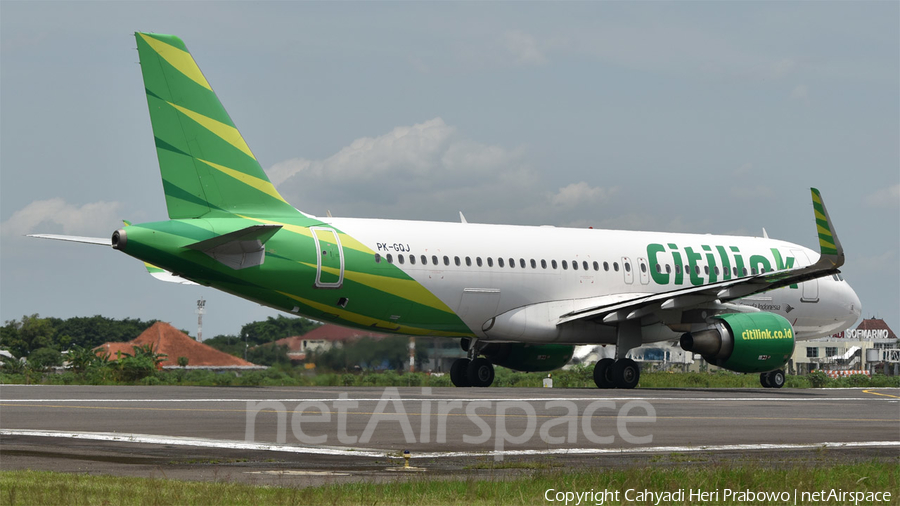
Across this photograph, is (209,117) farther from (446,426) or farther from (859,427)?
(859,427)

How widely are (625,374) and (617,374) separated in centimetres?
22

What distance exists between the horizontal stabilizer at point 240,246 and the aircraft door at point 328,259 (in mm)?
1335

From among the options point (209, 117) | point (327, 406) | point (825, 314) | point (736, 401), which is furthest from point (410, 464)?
point (825, 314)

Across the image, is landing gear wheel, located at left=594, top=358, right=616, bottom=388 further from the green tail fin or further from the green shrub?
the green shrub

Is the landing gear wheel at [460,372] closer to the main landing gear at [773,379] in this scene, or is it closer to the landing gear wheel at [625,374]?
the landing gear wheel at [625,374]

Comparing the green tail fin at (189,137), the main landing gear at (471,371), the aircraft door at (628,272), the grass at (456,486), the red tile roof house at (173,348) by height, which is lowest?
the grass at (456,486)

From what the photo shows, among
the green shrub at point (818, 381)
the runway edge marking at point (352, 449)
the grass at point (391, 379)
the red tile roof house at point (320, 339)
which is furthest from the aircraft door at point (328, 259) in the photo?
the green shrub at point (818, 381)

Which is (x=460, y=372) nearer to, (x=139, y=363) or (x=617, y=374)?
(x=617, y=374)

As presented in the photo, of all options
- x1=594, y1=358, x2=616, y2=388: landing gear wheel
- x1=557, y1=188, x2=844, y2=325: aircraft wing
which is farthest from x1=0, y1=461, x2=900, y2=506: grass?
x1=594, y1=358, x2=616, y2=388: landing gear wheel

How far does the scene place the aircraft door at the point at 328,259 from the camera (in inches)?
1024

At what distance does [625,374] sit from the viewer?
29.6 meters

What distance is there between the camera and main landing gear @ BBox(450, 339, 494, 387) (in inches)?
1241

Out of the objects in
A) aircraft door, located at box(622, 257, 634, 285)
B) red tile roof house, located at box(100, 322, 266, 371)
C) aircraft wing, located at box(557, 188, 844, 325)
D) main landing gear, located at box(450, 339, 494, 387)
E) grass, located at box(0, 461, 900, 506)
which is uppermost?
aircraft door, located at box(622, 257, 634, 285)

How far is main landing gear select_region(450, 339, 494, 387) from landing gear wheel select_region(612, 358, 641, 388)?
3924 millimetres
